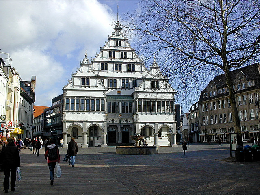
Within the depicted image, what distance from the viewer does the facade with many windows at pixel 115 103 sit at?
184ft

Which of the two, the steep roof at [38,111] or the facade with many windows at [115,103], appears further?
the steep roof at [38,111]

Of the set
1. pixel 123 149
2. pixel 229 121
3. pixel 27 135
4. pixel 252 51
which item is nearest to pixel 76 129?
pixel 27 135

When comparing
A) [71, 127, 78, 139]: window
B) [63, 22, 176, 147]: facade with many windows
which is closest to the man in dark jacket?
[63, 22, 176, 147]: facade with many windows

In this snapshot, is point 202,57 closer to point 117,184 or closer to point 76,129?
point 117,184

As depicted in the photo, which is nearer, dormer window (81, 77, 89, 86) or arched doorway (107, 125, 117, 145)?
dormer window (81, 77, 89, 86)

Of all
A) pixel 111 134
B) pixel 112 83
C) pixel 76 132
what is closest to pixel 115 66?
pixel 112 83

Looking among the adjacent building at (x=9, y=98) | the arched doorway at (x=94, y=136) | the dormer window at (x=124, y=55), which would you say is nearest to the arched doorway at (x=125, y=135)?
the arched doorway at (x=94, y=136)

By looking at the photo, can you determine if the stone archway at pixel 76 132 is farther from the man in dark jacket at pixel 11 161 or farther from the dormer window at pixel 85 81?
the man in dark jacket at pixel 11 161

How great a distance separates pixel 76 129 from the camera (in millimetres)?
57562

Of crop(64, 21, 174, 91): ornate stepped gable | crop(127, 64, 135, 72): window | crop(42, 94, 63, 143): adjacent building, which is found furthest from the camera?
crop(42, 94, 63, 143): adjacent building

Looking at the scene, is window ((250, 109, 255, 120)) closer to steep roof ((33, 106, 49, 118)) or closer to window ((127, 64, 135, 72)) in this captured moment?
window ((127, 64, 135, 72))

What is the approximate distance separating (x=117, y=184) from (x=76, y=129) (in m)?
45.7

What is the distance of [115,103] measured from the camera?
194ft

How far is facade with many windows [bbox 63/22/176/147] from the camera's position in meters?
56.1
